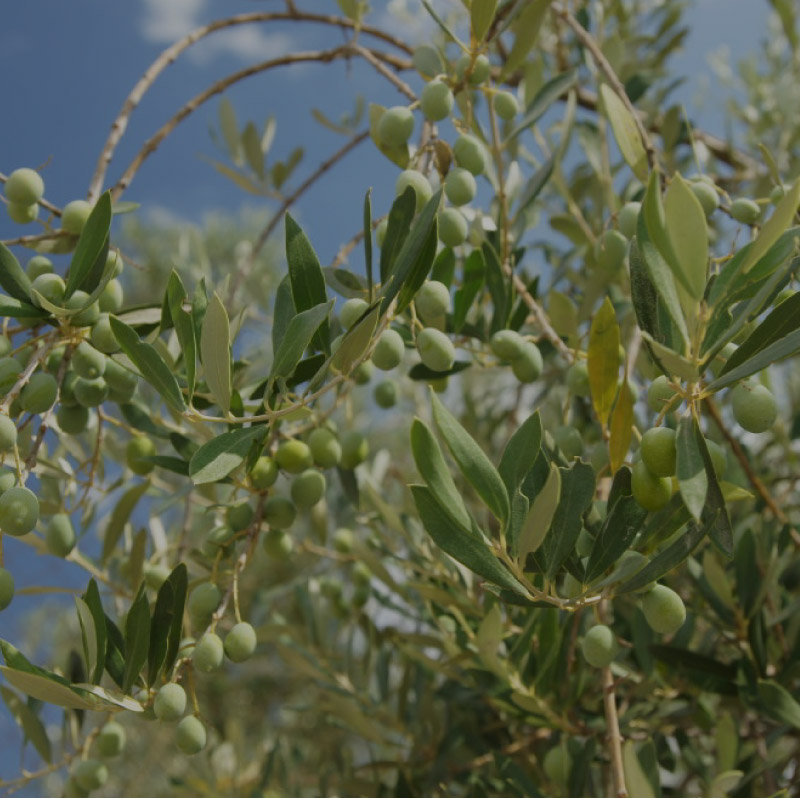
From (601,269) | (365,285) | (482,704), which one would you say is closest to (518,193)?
(601,269)

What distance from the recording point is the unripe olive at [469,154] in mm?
818

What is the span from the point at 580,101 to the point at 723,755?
1.15 metres

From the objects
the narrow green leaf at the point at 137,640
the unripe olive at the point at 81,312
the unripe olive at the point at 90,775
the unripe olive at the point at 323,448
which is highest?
the unripe olive at the point at 81,312

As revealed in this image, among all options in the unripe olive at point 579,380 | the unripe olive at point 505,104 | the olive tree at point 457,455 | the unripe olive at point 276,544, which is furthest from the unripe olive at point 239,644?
the unripe olive at point 505,104

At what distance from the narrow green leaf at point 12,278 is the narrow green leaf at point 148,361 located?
169mm

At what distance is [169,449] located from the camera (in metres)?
1.46

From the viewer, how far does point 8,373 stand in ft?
2.28

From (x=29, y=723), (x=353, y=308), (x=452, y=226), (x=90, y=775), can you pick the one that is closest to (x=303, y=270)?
(x=353, y=308)

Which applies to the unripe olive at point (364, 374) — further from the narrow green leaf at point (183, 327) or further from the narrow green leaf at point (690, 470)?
the narrow green leaf at point (690, 470)

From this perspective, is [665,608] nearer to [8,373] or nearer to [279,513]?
[279,513]

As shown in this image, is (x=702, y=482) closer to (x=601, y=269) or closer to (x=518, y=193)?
(x=601, y=269)

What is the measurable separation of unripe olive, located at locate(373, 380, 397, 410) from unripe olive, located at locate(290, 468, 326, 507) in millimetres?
258

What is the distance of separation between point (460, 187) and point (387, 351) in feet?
0.63

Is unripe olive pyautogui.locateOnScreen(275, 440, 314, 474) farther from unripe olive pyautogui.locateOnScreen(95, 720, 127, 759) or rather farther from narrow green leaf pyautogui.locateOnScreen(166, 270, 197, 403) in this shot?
unripe olive pyautogui.locateOnScreen(95, 720, 127, 759)
